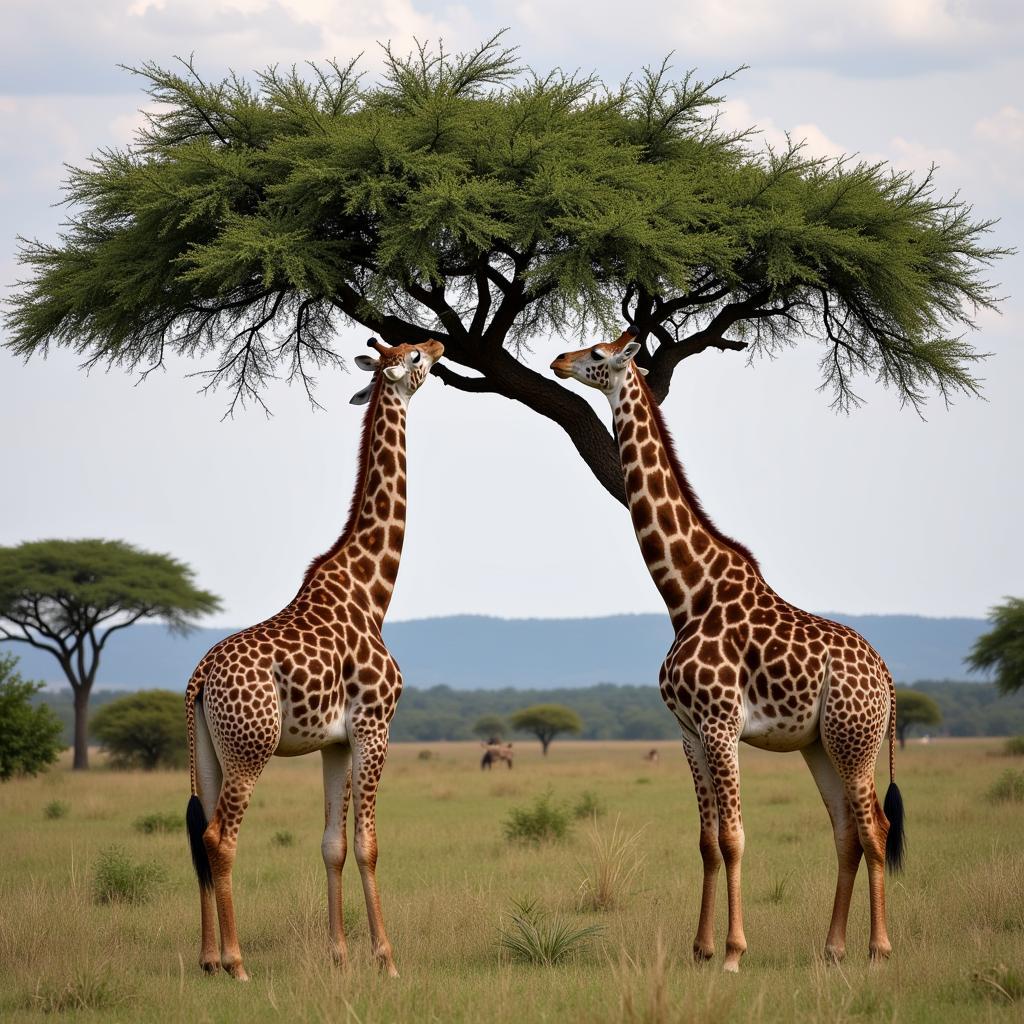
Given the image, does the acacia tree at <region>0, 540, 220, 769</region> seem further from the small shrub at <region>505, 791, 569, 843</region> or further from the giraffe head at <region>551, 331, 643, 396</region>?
the giraffe head at <region>551, 331, 643, 396</region>

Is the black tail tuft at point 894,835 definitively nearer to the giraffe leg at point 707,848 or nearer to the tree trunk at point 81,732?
the giraffe leg at point 707,848

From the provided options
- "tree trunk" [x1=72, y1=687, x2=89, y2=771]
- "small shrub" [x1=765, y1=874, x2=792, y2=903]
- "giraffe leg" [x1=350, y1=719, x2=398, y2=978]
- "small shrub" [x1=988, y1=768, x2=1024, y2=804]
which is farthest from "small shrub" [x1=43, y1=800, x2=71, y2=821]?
"tree trunk" [x1=72, y1=687, x2=89, y2=771]

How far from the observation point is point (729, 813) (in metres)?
8.62

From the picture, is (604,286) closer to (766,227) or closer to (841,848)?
(766,227)

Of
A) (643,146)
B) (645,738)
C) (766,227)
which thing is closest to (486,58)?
(643,146)

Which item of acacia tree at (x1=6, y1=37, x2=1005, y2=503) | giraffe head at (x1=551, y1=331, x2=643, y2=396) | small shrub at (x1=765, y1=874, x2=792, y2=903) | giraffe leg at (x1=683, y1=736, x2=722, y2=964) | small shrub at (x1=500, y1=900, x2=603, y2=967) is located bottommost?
small shrub at (x1=765, y1=874, x2=792, y2=903)

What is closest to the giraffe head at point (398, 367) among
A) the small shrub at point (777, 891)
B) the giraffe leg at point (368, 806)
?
the giraffe leg at point (368, 806)

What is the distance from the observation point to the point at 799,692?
8.68 metres

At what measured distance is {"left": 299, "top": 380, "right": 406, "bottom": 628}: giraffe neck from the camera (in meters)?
9.46

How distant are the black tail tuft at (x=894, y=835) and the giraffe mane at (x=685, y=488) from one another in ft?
5.46

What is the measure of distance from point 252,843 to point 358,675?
10503 mm

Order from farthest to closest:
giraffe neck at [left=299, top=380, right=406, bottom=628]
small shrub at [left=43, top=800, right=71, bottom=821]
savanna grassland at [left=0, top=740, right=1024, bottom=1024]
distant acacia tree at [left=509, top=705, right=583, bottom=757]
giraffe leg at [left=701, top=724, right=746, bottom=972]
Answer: distant acacia tree at [left=509, top=705, right=583, bottom=757] → small shrub at [left=43, top=800, right=71, bottom=821] → giraffe neck at [left=299, top=380, right=406, bottom=628] → giraffe leg at [left=701, top=724, right=746, bottom=972] → savanna grassland at [left=0, top=740, right=1024, bottom=1024]

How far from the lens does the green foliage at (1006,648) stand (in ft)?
139

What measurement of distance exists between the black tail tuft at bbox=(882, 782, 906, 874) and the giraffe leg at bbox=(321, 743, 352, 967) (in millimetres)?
3404
